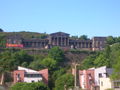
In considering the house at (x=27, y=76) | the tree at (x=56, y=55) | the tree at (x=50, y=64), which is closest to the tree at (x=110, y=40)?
the tree at (x=56, y=55)

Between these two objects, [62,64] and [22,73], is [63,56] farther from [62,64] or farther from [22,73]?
[22,73]

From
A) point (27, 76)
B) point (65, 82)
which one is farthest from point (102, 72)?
point (27, 76)

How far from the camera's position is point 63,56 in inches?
3137

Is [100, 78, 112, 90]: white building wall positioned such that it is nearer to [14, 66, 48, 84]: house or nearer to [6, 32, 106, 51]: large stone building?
[14, 66, 48, 84]: house

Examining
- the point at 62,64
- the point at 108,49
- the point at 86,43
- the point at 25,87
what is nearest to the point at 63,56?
the point at 62,64

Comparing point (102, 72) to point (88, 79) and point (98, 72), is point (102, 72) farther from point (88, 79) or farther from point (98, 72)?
point (88, 79)

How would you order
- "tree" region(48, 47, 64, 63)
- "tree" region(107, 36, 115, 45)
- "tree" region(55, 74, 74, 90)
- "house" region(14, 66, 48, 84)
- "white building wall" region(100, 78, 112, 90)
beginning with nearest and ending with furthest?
"white building wall" region(100, 78, 112, 90), "tree" region(55, 74, 74, 90), "house" region(14, 66, 48, 84), "tree" region(48, 47, 64, 63), "tree" region(107, 36, 115, 45)

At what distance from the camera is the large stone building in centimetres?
9262

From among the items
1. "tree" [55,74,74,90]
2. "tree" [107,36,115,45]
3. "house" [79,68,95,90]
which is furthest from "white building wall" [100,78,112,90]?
"tree" [107,36,115,45]

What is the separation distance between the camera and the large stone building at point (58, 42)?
92.6 meters

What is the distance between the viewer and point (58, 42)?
95.2 metres

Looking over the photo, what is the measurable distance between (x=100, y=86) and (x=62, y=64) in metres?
22.0

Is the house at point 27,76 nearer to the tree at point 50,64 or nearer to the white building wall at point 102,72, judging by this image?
the tree at point 50,64

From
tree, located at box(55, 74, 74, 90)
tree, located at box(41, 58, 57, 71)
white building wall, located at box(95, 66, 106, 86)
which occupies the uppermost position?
tree, located at box(41, 58, 57, 71)
